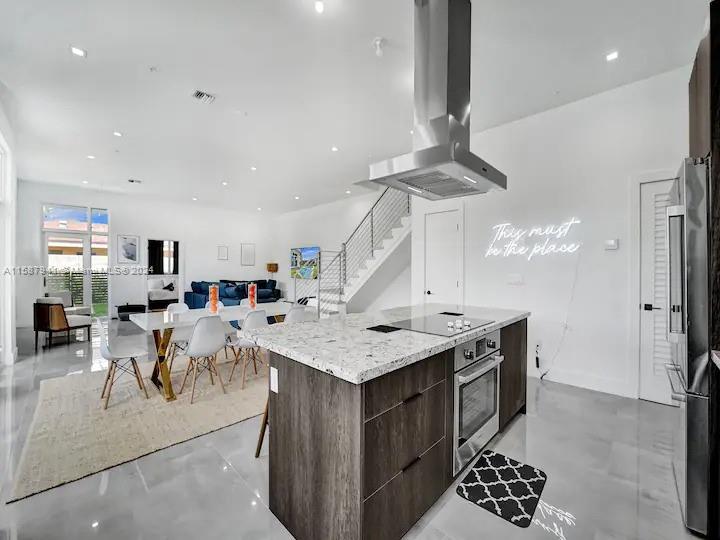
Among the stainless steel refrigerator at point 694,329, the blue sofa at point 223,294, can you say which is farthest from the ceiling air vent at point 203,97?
the blue sofa at point 223,294

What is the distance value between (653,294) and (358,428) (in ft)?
11.6

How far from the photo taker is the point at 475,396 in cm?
211

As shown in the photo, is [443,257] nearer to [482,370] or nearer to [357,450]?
[482,370]

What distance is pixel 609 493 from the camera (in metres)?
1.93

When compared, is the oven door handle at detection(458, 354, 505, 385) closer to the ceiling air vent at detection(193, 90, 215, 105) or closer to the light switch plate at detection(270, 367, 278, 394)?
the light switch plate at detection(270, 367, 278, 394)

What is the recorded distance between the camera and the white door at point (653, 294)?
318 cm

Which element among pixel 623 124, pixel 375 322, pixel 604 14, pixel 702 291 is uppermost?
pixel 604 14

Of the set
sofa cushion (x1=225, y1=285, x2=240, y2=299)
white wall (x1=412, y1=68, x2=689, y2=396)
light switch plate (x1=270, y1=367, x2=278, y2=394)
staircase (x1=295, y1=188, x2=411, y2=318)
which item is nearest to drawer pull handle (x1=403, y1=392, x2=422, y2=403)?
light switch plate (x1=270, y1=367, x2=278, y2=394)

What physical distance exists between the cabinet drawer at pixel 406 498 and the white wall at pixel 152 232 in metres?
9.57

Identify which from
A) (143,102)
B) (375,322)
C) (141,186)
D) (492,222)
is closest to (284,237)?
(141,186)

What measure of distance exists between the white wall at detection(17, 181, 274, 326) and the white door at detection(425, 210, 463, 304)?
7.76 m

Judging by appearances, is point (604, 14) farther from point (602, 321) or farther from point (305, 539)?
point (305, 539)

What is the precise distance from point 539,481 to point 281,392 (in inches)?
67.6

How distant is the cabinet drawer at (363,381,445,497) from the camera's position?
132 cm
